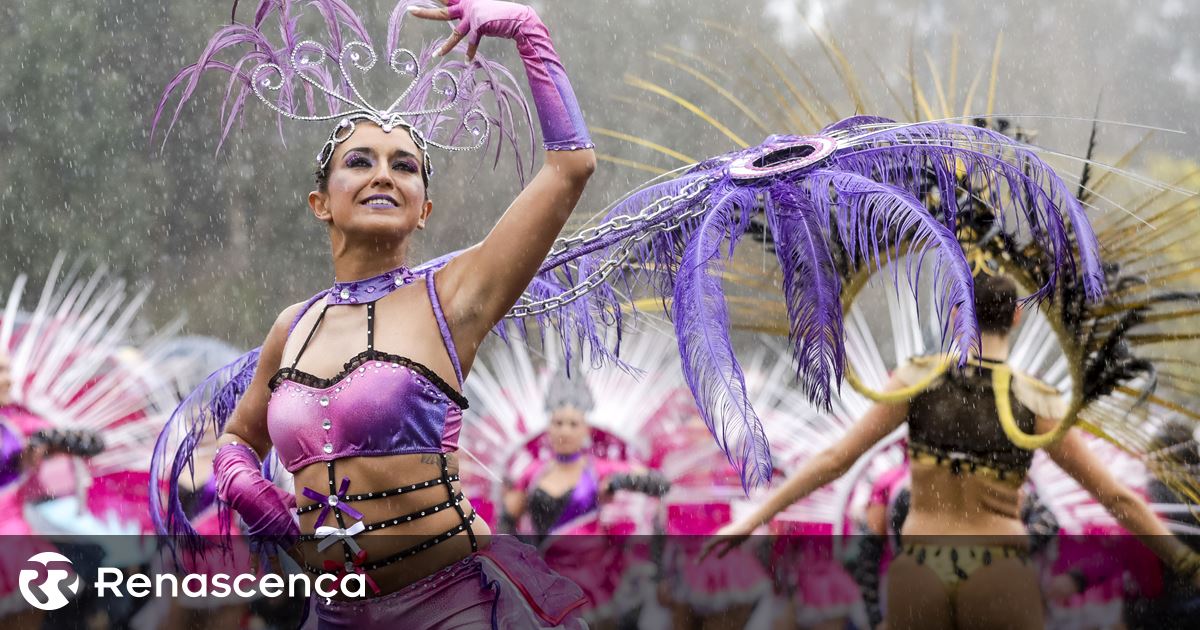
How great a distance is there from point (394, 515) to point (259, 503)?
28cm

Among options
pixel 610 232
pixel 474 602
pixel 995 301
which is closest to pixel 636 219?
pixel 610 232

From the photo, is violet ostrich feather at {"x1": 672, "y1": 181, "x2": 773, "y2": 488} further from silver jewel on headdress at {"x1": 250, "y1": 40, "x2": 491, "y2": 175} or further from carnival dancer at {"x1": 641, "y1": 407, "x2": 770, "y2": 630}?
carnival dancer at {"x1": 641, "y1": 407, "x2": 770, "y2": 630}

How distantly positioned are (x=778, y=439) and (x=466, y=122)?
10.5 feet

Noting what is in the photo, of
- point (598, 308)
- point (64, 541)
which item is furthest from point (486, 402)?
point (598, 308)

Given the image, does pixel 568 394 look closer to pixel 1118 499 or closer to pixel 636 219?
pixel 1118 499

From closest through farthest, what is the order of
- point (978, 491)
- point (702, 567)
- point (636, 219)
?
point (636, 219), point (978, 491), point (702, 567)

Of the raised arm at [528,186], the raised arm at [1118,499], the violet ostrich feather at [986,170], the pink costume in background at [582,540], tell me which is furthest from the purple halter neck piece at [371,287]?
the pink costume in background at [582,540]

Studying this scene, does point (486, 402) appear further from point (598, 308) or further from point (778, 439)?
point (598, 308)

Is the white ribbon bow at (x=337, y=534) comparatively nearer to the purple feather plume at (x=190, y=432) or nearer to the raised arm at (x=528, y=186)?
the raised arm at (x=528, y=186)

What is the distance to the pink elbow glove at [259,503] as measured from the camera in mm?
2369

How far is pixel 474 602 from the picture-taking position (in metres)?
2.31

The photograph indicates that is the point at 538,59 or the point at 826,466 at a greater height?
the point at 538,59

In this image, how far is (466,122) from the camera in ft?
8.63

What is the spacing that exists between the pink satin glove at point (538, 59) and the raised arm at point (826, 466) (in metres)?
2.37
